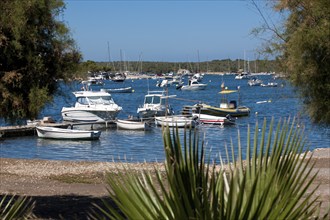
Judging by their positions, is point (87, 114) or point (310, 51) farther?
point (87, 114)

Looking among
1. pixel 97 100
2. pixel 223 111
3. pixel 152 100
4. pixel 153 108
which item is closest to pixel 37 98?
pixel 97 100

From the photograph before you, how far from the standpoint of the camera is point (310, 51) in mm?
8867

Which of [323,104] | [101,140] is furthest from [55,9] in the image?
[101,140]

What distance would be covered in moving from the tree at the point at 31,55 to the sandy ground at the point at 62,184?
64.7 inches

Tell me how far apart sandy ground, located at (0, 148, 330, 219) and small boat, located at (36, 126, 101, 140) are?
17183 millimetres

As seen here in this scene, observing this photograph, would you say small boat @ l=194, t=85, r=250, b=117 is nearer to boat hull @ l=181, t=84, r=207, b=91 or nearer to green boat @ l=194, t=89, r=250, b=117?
green boat @ l=194, t=89, r=250, b=117

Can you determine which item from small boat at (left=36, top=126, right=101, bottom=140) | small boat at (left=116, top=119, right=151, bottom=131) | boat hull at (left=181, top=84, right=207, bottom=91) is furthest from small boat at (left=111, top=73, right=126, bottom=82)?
small boat at (left=36, top=126, right=101, bottom=140)

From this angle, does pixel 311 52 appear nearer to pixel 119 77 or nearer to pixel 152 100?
pixel 152 100

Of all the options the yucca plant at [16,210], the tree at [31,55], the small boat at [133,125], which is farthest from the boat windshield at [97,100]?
the yucca plant at [16,210]

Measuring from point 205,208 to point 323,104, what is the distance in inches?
271

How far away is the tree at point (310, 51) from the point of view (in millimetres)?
8648

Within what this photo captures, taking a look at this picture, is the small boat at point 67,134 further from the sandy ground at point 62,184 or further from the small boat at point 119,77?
the small boat at point 119,77

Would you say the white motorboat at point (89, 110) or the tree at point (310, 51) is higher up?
the tree at point (310, 51)

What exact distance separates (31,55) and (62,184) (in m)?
8.31
